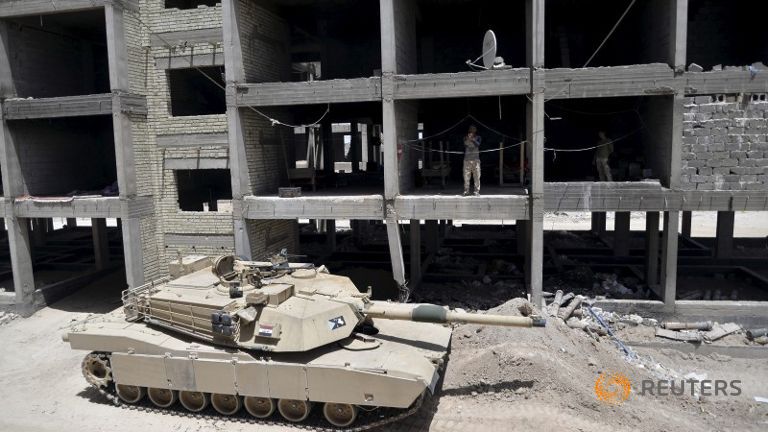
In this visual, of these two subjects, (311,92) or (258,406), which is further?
(311,92)

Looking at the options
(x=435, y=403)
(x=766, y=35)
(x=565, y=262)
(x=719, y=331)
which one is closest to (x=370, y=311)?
(x=435, y=403)

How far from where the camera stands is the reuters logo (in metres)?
9.56

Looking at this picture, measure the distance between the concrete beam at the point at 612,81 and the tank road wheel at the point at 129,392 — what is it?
1084cm

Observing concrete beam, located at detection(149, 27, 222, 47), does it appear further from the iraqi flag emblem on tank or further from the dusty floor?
the iraqi flag emblem on tank

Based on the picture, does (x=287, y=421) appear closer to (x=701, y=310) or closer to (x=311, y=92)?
(x=311, y=92)

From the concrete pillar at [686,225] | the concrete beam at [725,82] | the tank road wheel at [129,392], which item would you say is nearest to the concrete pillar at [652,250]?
the concrete beam at [725,82]

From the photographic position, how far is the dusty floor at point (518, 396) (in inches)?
358

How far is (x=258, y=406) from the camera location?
9750mm

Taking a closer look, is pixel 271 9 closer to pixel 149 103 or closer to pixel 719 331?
pixel 149 103

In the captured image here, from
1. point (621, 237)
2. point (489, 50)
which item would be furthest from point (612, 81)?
point (621, 237)

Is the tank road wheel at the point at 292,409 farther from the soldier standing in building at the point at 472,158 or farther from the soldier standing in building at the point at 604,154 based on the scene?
the soldier standing in building at the point at 604,154

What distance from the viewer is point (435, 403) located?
9867mm

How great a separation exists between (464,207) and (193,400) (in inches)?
Answer: 286

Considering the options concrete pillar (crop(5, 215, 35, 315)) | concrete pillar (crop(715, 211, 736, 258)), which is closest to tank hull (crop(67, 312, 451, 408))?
concrete pillar (crop(5, 215, 35, 315))
